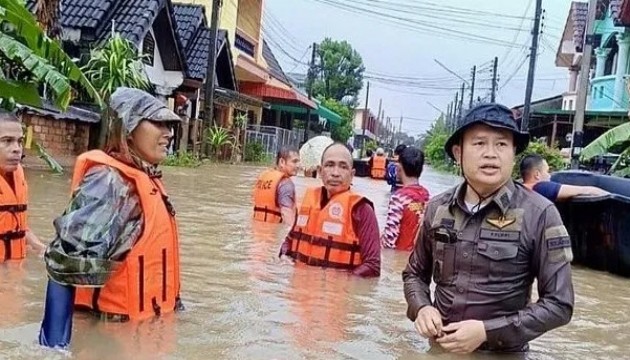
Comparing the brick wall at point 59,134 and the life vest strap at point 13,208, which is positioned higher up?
the brick wall at point 59,134

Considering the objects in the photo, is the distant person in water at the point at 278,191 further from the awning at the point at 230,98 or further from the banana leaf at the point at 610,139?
the awning at the point at 230,98

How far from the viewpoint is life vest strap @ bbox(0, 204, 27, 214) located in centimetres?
543

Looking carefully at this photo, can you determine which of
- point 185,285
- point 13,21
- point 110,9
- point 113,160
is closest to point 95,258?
point 113,160

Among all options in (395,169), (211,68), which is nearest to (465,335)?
(395,169)

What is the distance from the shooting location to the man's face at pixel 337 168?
574cm

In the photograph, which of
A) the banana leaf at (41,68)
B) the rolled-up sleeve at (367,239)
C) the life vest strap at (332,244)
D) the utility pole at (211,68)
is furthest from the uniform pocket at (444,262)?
the utility pole at (211,68)

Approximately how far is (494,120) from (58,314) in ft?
6.04

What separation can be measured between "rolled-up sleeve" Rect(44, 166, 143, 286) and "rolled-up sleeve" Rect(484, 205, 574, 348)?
1.51 meters

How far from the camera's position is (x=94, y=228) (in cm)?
325

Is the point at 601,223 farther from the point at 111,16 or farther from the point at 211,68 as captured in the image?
the point at 211,68

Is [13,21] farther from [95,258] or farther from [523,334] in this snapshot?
[523,334]

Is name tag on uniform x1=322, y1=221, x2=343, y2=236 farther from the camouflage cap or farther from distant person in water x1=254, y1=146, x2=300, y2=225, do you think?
distant person in water x1=254, y1=146, x2=300, y2=225

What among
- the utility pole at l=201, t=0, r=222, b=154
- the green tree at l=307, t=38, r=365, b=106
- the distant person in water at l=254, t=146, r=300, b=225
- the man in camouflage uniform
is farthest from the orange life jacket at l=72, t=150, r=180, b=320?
the green tree at l=307, t=38, r=365, b=106

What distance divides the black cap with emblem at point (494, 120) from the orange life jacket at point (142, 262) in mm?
1341
